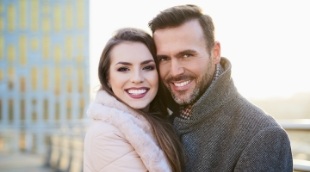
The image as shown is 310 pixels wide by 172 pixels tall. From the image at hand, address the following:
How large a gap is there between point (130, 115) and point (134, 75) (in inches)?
9.5

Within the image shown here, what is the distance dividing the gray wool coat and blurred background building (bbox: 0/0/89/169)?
227ft

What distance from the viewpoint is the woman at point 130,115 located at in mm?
2715

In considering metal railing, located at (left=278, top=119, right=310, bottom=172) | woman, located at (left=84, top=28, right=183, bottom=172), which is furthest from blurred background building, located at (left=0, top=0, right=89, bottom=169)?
woman, located at (left=84, top=28, right=183, bottom=172)

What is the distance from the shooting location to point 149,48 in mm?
2951

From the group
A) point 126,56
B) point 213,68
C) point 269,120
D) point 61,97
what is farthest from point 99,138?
point 61,97

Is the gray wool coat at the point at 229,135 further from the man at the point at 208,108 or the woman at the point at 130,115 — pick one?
the woman at the point at 130,115

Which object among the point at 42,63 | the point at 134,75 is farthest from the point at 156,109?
the point at 42,63

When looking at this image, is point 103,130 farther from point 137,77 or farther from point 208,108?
point 208,108

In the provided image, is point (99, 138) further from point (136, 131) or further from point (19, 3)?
point (19, 3)

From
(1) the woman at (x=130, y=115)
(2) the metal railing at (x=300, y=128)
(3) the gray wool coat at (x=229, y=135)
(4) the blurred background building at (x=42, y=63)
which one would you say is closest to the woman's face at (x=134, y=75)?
(1) the woman at (x=130, y=115)

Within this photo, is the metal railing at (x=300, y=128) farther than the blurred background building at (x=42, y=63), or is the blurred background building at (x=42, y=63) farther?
the blurred background building at (x=42, y=63)

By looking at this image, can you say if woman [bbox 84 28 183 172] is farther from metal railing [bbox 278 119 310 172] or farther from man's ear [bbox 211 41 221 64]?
metal railing [bbox 278 119 310 172]

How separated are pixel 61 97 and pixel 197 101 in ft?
234

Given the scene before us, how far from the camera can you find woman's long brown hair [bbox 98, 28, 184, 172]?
8.97ft
